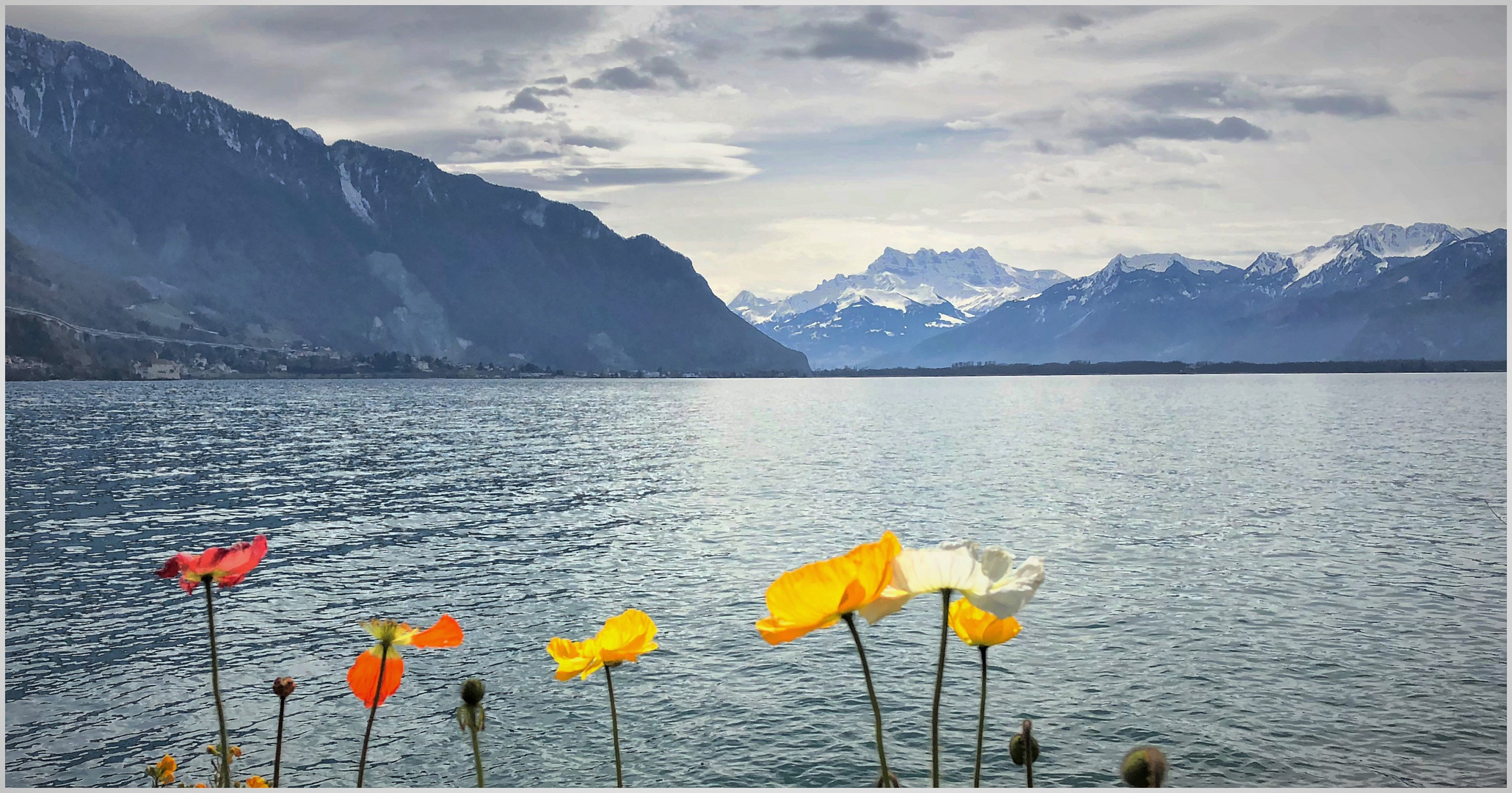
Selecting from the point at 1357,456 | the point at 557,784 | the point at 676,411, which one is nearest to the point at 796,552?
the point at 557,784

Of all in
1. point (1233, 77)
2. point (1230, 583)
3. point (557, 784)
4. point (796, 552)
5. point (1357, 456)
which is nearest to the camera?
point (1233, 77)

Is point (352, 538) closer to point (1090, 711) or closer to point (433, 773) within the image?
point (433, 773)

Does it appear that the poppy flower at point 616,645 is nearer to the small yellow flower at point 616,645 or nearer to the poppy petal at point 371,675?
the small yellow flower at point 616,645

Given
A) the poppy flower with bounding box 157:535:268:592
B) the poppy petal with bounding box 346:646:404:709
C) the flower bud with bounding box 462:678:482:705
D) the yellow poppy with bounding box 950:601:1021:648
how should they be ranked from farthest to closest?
1. the poppy petal with bounding box 346:646:404:709
2. the flower bud with bounding box 462:678:482:705
3. the poppy flower with bounding box 157:535:268:592
4. the yellow poppy with bounding box 950:601:1021:648

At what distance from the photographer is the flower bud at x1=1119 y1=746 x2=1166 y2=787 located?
2.37 meters

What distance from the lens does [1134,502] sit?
118 feet

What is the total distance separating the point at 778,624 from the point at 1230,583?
22669 millimetres

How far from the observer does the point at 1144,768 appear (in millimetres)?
2389

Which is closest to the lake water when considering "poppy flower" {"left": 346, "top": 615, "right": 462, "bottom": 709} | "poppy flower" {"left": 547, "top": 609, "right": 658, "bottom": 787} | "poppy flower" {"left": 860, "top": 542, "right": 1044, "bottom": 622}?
"poppy flower" {"left": 547, "top": 609, "right": 658, "bottom": 787}

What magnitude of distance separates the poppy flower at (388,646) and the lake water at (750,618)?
9.59m

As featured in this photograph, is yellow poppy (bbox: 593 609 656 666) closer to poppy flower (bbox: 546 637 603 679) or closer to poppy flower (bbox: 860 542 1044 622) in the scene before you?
poppy flower (bbox: 546 637 603 679)

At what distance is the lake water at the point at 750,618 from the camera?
12938 millimetres

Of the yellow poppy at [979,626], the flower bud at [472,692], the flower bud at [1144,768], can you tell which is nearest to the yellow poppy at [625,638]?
the flower bud at [472,692]

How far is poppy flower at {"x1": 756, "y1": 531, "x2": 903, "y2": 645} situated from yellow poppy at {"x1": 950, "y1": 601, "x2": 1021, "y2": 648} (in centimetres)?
51
